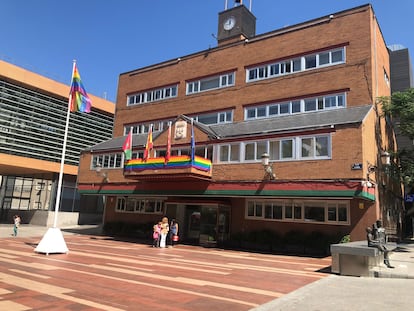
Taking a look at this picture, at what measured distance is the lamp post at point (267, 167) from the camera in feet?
63.6

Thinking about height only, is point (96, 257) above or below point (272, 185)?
below

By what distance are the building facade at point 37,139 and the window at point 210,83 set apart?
17.6 metres

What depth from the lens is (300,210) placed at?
20984 millimetres

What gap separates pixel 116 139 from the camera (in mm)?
33031

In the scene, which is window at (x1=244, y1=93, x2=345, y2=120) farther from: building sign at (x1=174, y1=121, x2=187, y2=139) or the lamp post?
the lamp post

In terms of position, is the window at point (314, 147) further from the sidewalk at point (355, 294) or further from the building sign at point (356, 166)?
the sidewalk at point (355, 294)

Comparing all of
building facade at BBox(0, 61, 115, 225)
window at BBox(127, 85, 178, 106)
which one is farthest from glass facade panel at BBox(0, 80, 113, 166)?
window at BBox(127, 85, 178, 106)

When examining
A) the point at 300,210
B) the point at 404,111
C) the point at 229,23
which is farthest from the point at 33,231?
the point at 404,111

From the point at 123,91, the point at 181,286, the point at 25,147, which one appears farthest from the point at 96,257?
the point at 25,147

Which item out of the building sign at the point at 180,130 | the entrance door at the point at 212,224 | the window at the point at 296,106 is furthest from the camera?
the building sign at the point at 180,130

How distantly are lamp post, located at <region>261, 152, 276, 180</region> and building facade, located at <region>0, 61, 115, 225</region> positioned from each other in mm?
27098

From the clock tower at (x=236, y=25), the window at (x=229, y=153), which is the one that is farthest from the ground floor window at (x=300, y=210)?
the clock tower at (x=236, y=25)

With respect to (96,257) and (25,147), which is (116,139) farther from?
(96,257)

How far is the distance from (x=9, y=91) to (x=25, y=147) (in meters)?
5.68
